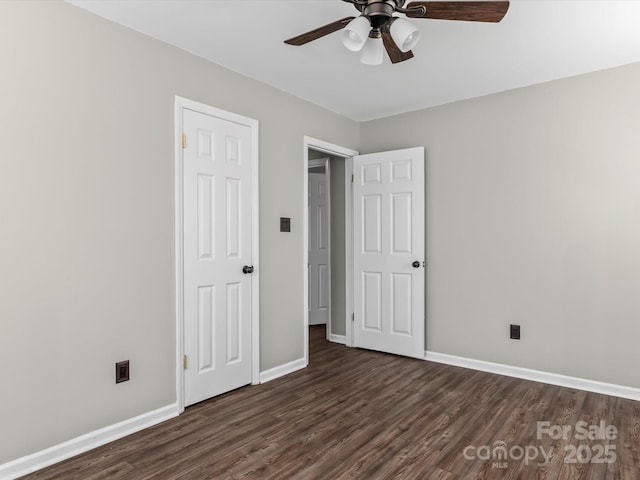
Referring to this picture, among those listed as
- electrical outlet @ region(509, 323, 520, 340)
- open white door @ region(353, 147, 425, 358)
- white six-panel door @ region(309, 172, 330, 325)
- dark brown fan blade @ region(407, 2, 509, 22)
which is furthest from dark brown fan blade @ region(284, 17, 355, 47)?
white six-panel door @ region(309, 172, 330, 325)

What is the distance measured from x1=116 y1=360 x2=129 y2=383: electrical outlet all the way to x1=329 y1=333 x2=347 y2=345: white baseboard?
2.59m

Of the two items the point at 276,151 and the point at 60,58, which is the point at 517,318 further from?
the point at 60,58

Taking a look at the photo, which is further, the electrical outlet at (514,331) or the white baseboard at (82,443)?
the electrical outlet at (514,331)

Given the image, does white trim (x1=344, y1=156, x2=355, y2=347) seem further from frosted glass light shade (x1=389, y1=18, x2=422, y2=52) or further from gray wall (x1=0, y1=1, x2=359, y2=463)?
frosted glass light shade (x1=389, y1=18, x2=422, y2=52)

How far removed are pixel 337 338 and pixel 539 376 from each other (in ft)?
6.84

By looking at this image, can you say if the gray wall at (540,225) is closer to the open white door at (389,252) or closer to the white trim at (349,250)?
the open white door at (389,252)

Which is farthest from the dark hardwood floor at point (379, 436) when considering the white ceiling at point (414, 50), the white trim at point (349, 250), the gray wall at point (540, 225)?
the white ceiling at point (414, 50)

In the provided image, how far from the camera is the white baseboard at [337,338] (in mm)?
4660

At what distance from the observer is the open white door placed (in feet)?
13.2

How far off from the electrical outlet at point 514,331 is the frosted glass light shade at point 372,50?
2561mm

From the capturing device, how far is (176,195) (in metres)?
2.78

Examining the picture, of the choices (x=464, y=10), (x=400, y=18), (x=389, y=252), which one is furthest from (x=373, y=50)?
(x=389, y=252)

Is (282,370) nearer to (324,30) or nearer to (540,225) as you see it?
(540,225)

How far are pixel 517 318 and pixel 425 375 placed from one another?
94cm
